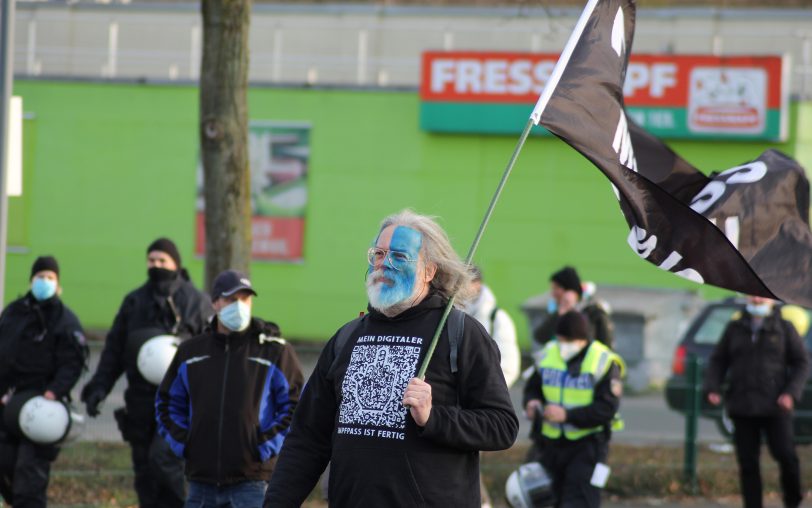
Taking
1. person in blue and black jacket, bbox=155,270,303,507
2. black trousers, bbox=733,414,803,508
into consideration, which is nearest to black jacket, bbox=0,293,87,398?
person in blue and black jacket, bbox=155,270,303,507

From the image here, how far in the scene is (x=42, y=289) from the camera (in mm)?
8766

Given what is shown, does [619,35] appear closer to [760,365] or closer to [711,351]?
[760,365]

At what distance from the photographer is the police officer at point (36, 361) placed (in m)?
8.62

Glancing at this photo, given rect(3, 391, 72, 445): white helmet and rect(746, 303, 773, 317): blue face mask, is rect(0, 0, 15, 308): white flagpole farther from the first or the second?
rect(746, 303, 773, 317): blue face mask

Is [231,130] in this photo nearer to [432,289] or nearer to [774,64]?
[432,289]

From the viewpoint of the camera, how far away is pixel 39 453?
8633 millimetres

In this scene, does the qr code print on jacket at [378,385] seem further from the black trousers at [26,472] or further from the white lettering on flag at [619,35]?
the black trousers at [26,472]

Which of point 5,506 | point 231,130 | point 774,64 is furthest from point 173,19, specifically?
point 5,506

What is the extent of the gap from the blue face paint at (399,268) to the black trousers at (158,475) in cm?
409

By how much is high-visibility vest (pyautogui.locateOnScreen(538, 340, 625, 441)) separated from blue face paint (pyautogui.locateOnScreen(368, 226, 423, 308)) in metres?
4.18

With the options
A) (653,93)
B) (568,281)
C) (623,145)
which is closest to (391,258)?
(623,145)

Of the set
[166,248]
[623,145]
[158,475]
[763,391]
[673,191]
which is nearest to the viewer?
[623,145]

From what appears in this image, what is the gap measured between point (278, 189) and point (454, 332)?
2023 centimetres

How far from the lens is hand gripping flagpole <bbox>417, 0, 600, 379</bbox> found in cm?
442
